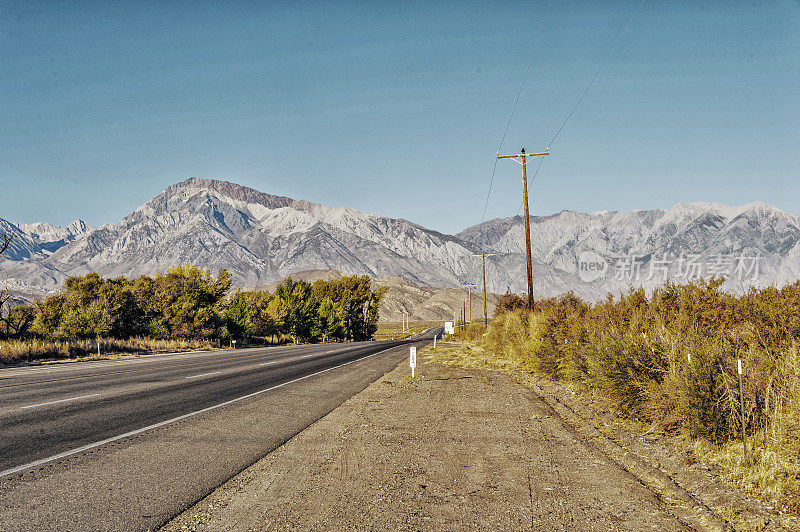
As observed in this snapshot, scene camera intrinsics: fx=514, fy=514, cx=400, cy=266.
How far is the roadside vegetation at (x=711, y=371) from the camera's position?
19.6 feet

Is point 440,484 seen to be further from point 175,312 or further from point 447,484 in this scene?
point 175,312

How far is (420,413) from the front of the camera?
10781 millimetres

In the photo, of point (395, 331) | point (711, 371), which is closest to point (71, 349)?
point (711, 371)

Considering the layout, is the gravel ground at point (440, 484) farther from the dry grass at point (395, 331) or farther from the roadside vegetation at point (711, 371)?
the dry grass at point (395, 331)

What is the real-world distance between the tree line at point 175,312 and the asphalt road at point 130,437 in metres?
15.7

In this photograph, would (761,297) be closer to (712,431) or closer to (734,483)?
(712,431)

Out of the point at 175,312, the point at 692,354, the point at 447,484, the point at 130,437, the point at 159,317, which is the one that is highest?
the point at 175,312

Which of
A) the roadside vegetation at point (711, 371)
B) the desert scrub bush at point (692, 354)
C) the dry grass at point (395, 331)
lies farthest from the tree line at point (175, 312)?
the roadside vegetation at point (711, 371)

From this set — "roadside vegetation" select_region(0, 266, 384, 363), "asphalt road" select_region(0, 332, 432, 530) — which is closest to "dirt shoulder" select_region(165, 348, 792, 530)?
"asphalt road" select_region(0, 332, 432, 530)

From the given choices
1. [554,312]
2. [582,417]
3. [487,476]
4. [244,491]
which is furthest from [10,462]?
[554,312]

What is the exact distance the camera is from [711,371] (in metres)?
7.61

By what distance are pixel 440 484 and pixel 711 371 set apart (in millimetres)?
4541

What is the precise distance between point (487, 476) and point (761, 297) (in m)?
7.23

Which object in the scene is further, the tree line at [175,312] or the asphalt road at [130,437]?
the tree line at [175,312]
